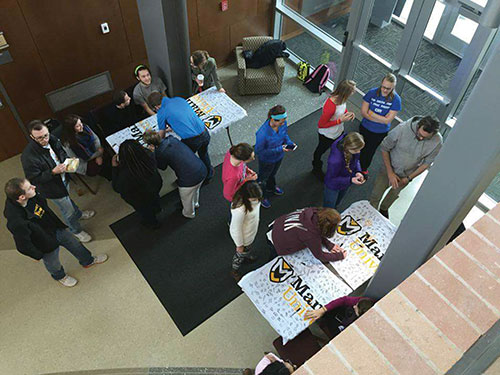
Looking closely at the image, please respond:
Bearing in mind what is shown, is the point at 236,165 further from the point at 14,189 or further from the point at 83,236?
the point at 83,236

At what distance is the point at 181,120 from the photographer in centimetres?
454

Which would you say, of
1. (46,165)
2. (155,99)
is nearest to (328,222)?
(155,99)

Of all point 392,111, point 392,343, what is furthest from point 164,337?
point 392,111

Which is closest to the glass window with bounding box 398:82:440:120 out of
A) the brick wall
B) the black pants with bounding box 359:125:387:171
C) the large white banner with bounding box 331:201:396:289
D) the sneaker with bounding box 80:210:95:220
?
the black pants with bounding box 359:125:387:171

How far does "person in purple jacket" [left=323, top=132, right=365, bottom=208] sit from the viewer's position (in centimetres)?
408

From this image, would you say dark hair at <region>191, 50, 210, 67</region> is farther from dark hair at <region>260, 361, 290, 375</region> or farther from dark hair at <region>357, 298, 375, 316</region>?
dark hair at <region>260, 361, 290, 375</region>

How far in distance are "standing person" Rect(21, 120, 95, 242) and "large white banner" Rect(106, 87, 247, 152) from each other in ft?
2.03

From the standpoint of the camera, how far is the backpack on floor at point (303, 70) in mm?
6875

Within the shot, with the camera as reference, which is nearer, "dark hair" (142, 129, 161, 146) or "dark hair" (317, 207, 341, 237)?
"dark hair" (317, 207, 341, 237)

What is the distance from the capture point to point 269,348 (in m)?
4.16

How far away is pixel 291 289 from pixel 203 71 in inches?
125

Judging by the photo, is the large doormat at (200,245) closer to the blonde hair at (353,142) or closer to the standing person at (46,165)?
the standing person at (46,165)

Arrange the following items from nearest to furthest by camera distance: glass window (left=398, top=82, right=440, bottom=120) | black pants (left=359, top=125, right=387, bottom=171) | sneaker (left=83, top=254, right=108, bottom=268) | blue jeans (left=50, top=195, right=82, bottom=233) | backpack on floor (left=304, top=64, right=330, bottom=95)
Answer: blue jeans (left=50, top=195, right=82, bottom=233) → sneaker (left=83, top=254, right=108, bottom=268) → black pants (left=359, top=125, right=387, bottom=171) → glass window (left=398, top=82, right=440, bottom=120) → backpack on floor (left=304, top=64, right=330, bottom=95)

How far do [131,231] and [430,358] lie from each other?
411 cm
